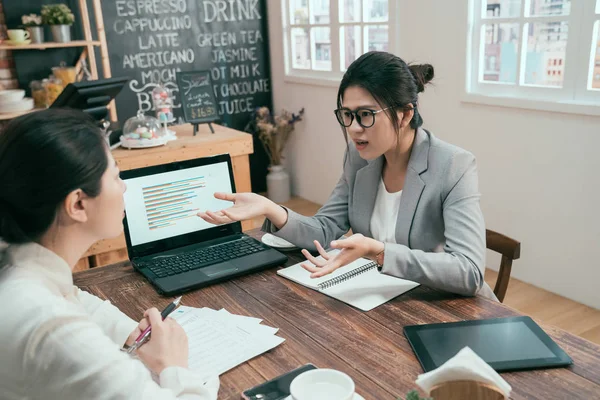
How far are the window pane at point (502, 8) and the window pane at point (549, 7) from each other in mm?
82

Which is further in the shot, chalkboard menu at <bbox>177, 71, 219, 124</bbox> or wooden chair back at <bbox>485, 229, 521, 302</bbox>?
chalkboard menu at <bbox>177, 71, 219, 124</bbox>

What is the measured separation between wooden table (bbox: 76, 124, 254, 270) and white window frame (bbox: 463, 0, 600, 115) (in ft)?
4.51

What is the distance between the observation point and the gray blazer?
144 centimetres

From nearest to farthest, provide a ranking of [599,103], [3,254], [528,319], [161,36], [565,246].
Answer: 1. [3,254]
2. [528,319]
3. [599,103]
4. [565,246]
5. [161,36]

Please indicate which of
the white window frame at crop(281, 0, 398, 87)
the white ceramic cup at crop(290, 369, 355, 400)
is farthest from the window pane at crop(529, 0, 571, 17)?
the white ceramic cup at crop(290, 369, 355, 400)

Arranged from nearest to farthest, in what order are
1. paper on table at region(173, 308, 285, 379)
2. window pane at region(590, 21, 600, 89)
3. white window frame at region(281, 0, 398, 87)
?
paper on table at region(173, 308, 285, 379) → window pane at region(590, 21, 600, 89) → white window frame at region(281, 0, 398, 87)

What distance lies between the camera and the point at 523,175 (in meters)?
3.02

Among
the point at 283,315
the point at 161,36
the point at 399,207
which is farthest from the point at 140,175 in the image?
the point at 161,36

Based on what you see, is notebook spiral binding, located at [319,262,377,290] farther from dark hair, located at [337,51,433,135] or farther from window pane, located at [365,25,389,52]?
window pane, located at [365,25,389,52]

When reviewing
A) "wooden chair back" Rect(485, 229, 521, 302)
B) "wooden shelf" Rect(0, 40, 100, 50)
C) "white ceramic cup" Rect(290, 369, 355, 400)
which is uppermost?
"wooden shelf" Rect(0, 40, 100, 50)

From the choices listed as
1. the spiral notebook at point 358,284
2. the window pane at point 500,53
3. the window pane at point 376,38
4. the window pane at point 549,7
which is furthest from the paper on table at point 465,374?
the window pane at point 376,38

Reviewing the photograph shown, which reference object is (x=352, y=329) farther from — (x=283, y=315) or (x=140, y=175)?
(x=140, y=175)

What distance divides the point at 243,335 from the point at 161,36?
11.9 ft

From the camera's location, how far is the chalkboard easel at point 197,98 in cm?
353
